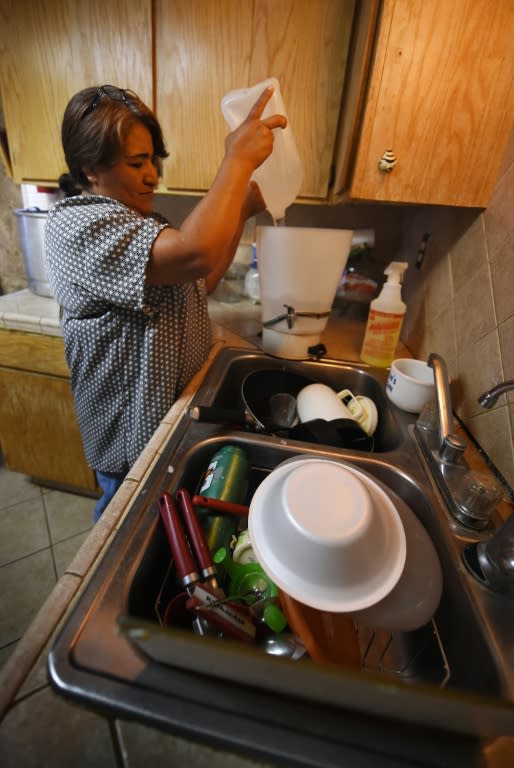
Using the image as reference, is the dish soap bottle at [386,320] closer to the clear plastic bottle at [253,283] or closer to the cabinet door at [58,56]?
the clear plastic bottle at [253,283]

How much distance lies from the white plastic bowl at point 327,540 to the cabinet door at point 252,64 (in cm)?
87

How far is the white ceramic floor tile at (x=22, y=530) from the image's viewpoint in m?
1.27

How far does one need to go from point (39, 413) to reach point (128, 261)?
3.10 ft

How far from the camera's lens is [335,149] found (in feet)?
2.96

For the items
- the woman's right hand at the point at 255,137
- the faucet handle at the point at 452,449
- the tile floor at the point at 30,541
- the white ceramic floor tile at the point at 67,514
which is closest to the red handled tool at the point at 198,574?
the faucet handle at the point at 452,449

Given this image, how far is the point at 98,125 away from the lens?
60 cm

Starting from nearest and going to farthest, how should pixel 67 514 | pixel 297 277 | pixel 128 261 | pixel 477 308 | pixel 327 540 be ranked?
pixel 327 540 < pixel 128 261 < pixel 477 308 < pixel 297 277 < pixel 67 514

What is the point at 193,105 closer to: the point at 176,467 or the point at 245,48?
the point at 245,48

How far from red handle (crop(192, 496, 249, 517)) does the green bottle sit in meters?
0.01

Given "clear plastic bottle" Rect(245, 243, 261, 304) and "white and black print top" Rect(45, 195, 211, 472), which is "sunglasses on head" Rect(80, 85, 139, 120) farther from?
"clear plastic bottle" Rect(245, 243, 261, 304)

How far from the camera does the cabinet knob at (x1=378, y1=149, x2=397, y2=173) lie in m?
0.70

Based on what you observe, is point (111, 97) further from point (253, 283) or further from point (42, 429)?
point (42, 429)

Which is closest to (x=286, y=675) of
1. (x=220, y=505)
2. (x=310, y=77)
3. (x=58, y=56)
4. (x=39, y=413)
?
(x=220, y=505)

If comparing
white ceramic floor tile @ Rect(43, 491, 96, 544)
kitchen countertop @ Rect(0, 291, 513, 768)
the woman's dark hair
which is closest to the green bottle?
kitchen countertop @ Rect(0, 291, 513, 768)
